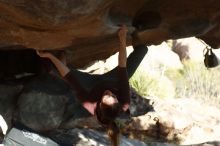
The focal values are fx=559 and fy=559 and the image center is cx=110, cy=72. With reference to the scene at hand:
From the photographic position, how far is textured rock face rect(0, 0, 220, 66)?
6051 millimetres

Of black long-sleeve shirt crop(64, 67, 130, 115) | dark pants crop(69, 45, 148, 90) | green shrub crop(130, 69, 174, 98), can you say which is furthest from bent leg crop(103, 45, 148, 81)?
green shrub crop(130, 69, 174, 98)

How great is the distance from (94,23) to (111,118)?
Answer: 118 cm

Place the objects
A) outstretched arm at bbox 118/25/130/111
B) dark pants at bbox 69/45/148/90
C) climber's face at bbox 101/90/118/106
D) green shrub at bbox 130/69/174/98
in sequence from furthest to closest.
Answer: green shrub at bbox 130/69/174/98
dark pants at bbox 69/45/148/90
outstretched arm at bbox 118/25/130/111
climber's face at bbox 101/90/118/106

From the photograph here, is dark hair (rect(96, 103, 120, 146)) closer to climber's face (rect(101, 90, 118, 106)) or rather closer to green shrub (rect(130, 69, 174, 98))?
climber's face (rect(101, 90, 118, 106))

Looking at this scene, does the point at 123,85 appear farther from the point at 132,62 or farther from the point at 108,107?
the point at 132,62

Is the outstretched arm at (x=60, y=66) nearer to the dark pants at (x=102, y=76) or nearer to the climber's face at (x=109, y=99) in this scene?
the dark pants at (x=102, y=76)

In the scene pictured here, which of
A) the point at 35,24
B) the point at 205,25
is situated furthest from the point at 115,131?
the point at 205,25

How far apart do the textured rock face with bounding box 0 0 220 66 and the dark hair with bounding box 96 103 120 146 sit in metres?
1.04

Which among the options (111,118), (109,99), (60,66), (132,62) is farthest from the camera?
(132,62)

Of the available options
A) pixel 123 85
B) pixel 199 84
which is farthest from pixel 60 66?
pixel 199 84

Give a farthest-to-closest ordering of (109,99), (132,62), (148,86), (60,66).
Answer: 1. (148,86)
2. (132,62)
3. (60,66)
4. (109,99)

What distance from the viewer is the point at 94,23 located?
678 cm

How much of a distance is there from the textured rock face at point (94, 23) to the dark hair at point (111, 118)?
3.42 ft

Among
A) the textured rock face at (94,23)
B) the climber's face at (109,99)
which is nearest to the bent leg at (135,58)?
the textured rock face at (94,23)
